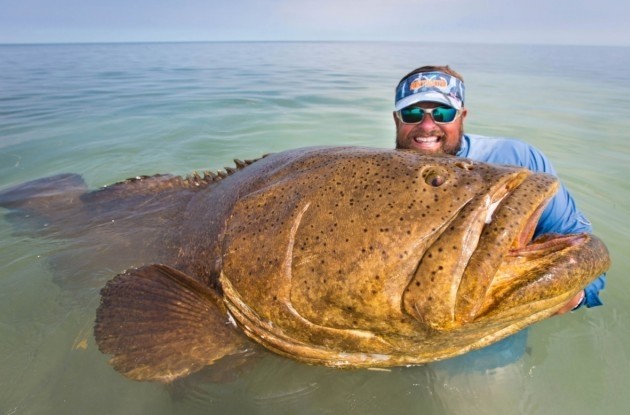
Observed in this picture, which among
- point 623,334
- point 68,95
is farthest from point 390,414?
point 68,95

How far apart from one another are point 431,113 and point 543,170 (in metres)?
1.00

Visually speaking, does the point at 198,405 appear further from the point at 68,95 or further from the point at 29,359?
the point at 68,95

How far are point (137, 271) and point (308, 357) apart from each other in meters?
1.07

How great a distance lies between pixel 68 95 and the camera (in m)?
13.9

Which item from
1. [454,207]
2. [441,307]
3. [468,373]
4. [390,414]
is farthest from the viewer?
[468,373]

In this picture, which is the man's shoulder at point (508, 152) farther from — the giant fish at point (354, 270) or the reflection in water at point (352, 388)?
the reflection in water at point (352, 388)

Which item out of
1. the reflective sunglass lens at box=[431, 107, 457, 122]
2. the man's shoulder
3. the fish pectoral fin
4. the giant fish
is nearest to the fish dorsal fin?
the giant fish

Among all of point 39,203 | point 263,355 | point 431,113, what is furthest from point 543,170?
point 39,203

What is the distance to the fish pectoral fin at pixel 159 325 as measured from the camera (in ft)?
7.11

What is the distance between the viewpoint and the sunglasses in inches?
126

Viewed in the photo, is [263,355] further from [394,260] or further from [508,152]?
[508,152]

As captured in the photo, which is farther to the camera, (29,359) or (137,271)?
(29,359)

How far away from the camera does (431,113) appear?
10.6 ft

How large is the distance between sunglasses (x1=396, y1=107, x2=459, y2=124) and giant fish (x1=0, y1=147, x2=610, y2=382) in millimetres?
1215
